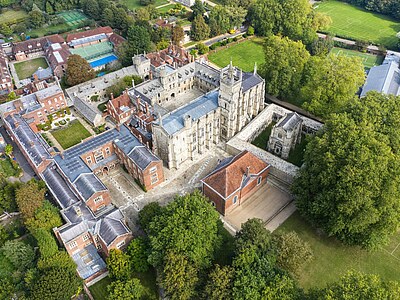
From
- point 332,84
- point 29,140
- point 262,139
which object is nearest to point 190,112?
point 262,139

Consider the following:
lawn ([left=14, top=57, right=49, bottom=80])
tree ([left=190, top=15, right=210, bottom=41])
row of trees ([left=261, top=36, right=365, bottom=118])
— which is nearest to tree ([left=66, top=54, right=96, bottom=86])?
lawn ([left=14, top=57, right=49, bottom=80])

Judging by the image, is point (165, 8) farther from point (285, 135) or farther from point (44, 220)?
point (44, 220)

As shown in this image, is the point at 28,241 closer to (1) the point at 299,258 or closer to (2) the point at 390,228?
(1) the point at 299,258

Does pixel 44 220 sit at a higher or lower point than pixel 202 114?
lower

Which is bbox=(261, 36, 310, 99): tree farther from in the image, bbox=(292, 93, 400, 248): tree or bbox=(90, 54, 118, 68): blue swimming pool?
bbox=(90, 54, 118, 68): blue swimming pool

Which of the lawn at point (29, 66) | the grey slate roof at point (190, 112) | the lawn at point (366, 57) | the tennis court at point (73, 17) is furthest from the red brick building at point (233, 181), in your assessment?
the tennis court at point (73, 17)

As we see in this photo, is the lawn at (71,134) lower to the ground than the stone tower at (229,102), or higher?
lower

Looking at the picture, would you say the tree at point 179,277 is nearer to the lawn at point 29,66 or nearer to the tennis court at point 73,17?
the lawn at point 29,66

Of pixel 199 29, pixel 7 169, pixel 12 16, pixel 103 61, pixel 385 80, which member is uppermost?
pixel 199 29
